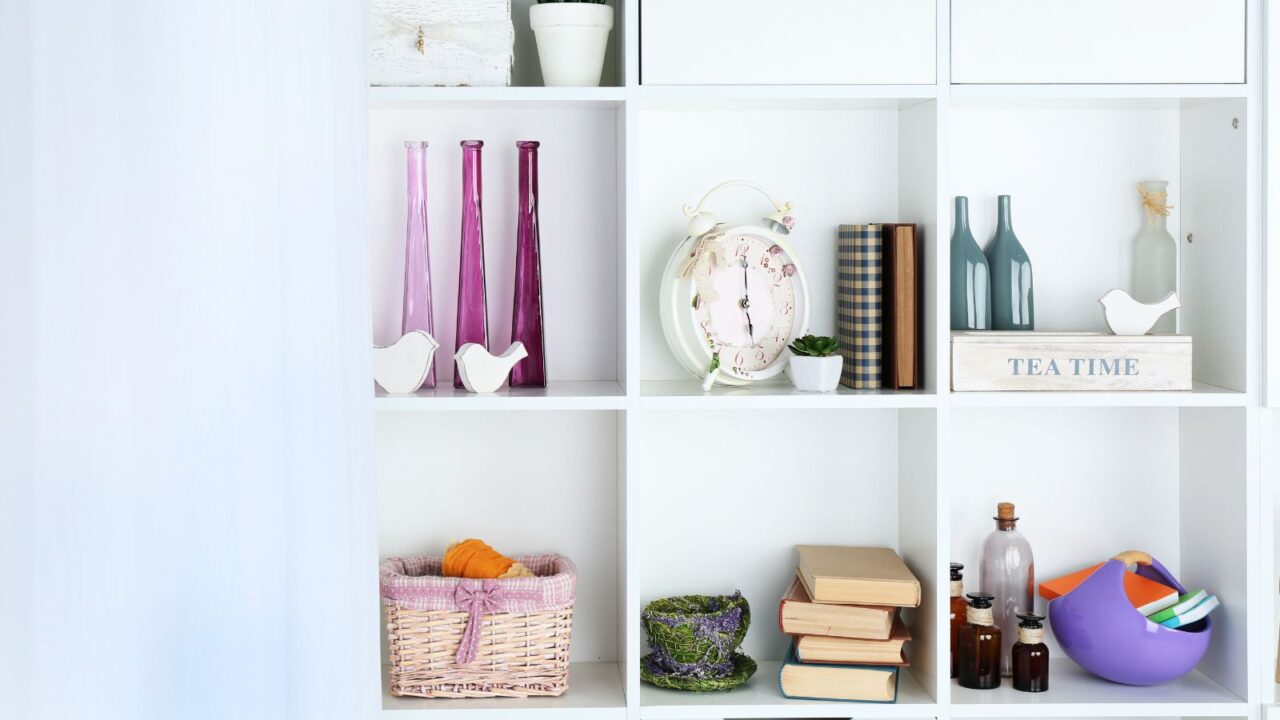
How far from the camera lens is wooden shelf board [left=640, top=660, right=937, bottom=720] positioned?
165 centimetres

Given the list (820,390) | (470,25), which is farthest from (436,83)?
(820,390)

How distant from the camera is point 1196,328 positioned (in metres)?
1.84

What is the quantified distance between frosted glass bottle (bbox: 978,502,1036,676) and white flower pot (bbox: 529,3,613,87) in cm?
97

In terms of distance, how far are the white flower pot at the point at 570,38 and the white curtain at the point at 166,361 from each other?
1.29 m

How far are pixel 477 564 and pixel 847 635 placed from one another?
575mm

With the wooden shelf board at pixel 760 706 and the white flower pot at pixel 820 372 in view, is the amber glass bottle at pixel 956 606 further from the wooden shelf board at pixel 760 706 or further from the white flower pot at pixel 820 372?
the white flower pot at pixel 820 372

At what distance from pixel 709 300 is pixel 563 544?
481 mm

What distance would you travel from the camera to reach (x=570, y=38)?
1.65 meters

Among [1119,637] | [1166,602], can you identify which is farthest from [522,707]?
[1166,602]

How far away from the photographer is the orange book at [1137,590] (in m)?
1.77

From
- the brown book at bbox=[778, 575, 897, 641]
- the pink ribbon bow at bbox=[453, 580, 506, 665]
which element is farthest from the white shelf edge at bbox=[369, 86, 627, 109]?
the brown book at bbox=[778, 575, 897, 641]

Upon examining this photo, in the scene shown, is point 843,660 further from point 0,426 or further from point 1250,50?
point 0,426

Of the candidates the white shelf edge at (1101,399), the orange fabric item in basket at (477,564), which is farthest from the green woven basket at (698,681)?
the white shelf edge at (1101,399)

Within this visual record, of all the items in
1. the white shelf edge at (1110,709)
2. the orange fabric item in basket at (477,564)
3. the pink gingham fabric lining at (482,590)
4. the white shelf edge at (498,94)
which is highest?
the white shelf edge at (498,94)
